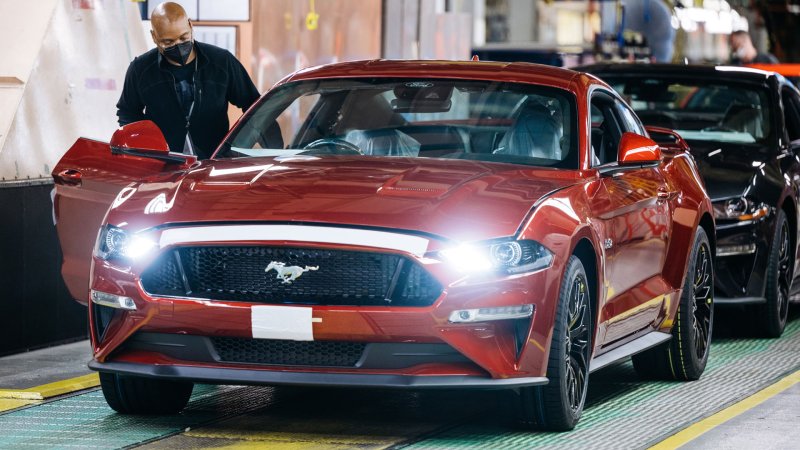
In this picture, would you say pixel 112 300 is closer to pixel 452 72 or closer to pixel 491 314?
pixel 491 314

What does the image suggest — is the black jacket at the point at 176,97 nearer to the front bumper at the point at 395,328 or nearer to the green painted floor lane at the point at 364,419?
the green painted floor lane at the point at 364,419

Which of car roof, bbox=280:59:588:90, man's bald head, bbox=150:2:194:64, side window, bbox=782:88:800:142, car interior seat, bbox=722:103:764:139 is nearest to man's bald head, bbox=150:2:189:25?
man's bald head, bbox=150:2:194:64

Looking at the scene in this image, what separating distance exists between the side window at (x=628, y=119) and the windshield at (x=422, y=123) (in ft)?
3.18

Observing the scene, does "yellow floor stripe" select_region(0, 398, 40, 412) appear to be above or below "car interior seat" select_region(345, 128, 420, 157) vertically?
below

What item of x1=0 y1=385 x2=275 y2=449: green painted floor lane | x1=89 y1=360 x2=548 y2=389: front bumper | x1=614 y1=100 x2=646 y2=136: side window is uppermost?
x1=614 y1=100 x2=646 y2=136: side window

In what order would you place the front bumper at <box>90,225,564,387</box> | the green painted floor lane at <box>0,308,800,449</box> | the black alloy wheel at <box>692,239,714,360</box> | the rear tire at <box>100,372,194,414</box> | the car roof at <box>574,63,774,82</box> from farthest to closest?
the car roof at <box>574,63,774,82</box> < the black alloy wheel at <box>692,239,714,360</box> < the rear tire at <box>100,372,194,414</box> < the green painted floor lane at <box>0,308,800,449</box> < the front bumper at <box>90,225,564,387</box>

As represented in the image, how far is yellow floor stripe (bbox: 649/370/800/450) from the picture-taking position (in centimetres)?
741

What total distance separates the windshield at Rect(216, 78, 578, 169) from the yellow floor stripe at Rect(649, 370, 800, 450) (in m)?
1.29

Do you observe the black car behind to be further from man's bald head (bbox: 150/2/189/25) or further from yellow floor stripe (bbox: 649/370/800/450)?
man's bald head (bbox: 150/2/189/25)

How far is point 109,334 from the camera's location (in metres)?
7.21

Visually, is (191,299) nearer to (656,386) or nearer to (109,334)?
(109,334)

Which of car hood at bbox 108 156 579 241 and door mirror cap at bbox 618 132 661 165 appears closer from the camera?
car hood at bbox 108 156 579 241

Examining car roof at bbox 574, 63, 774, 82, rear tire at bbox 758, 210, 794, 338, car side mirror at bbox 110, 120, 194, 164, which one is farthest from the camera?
car roof at bbox 574, 63, 774, 82

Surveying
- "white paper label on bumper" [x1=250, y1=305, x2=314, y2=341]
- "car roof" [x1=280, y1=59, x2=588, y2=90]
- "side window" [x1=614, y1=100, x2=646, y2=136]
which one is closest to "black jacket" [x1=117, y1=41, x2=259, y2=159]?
"car roof" [x1=280, y1=59, x2=588, y2=90]
